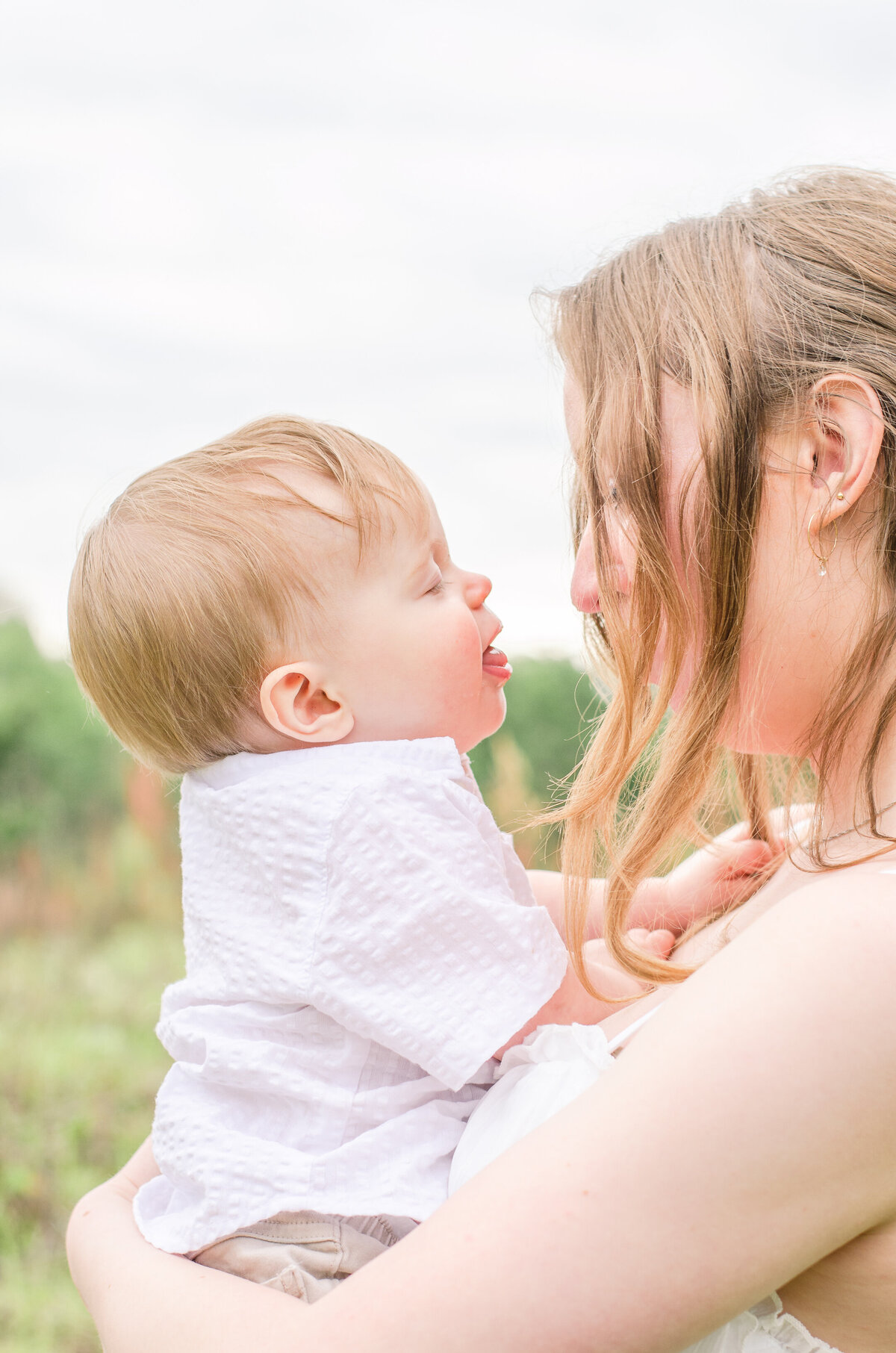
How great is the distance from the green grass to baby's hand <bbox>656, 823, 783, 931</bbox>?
8.76ft

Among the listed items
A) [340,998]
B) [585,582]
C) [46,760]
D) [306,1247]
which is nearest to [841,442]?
[585,582]

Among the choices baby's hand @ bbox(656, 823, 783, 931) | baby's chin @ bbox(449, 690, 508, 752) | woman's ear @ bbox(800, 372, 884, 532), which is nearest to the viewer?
woman's ear @ bbox(800, 372, 884, 532)

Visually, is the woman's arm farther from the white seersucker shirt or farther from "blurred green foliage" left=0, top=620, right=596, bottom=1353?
"blurred green foliage" left=0, top=620, right=596, bottom=1353

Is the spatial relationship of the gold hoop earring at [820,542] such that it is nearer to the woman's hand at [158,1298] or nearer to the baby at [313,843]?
the baby at [313,843]

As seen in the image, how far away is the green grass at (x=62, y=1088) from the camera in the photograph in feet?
11.4

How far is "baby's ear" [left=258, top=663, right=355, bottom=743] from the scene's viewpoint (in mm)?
1358

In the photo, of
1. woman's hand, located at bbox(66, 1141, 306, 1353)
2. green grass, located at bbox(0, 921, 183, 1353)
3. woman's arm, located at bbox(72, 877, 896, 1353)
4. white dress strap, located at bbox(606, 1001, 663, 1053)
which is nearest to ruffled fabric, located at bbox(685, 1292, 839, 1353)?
woman's arm, located at bbox(72, 877, 896, 1353)

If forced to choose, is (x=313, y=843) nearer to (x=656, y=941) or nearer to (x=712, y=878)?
(x=656, y=941)

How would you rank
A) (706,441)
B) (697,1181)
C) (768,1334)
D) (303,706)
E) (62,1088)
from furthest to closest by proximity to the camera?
(62,1088)
(303,706)
(706,441)
(768,1334)
(697,1181)

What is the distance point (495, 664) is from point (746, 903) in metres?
0.45

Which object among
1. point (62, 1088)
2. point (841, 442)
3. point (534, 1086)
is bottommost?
point (62, 1088)

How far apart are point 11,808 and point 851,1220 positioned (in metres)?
4.91

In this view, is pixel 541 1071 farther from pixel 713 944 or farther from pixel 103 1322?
pixel 103 1322

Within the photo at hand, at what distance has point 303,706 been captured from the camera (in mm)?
1383
